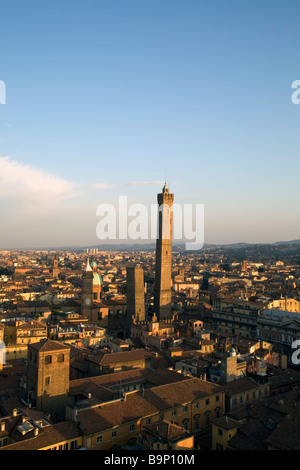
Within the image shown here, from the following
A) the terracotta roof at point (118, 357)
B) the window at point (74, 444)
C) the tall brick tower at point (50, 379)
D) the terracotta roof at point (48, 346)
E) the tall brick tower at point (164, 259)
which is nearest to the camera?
the window at point (74, 444)

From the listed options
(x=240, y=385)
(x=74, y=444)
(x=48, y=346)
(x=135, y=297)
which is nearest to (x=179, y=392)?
(x=240, y=385)

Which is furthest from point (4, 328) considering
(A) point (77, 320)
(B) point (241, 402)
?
(B) point (241, 402)

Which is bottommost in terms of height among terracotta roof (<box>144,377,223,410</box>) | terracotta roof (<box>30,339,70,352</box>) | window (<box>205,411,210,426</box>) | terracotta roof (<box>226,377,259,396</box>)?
window (<box>205,411,210,426</box>)

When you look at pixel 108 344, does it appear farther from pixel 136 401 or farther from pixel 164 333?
pixel 136 401

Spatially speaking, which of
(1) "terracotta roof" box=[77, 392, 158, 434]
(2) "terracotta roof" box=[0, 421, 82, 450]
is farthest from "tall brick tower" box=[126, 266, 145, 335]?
(2) "terracotta roof" box=[0, 421, 82, 450]

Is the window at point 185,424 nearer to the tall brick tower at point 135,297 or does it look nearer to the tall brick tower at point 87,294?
the tall brick tower at point 135,297

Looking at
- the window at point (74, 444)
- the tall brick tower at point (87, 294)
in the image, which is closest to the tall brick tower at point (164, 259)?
the tall brick tower at point (87, 294)

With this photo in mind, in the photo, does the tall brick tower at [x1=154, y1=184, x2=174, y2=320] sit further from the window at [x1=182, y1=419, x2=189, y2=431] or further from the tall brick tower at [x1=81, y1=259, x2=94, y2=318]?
the window at [x1=182, y1=419, x2=189, y2=431]

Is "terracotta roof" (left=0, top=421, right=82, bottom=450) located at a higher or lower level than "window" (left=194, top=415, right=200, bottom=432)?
higher
